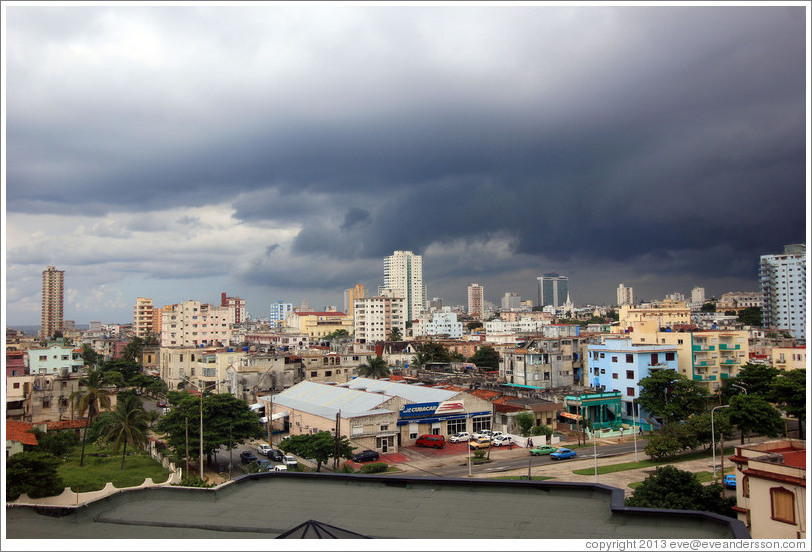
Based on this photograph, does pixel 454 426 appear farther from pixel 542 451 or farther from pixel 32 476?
pixel 32 476

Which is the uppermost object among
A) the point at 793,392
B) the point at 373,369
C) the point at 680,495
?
the point at 793,392

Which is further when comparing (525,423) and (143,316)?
(143,316)

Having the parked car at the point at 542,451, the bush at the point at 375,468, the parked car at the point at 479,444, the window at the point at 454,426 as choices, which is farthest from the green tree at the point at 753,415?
the bush at the point at 375,468

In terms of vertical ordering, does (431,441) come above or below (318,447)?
below

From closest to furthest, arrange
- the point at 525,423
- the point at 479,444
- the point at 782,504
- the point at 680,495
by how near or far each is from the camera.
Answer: the point at 782,504 → the point at 680,495 → the point at 479,444 → the point at 525,423

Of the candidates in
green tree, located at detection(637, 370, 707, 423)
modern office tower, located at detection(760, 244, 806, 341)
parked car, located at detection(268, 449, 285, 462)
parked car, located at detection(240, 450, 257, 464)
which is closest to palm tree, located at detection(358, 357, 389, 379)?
parked car, located at detection(268, 449, 285, 462)

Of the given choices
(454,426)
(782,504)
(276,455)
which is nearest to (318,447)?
(276,455)

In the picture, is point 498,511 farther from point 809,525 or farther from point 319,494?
point 809,525

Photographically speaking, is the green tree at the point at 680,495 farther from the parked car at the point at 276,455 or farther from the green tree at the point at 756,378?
the green tree at the point at 756,378
